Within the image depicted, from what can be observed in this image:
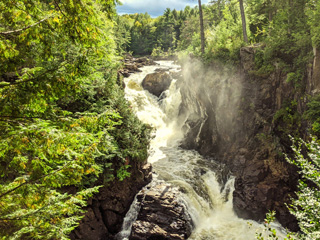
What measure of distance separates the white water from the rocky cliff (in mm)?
1082

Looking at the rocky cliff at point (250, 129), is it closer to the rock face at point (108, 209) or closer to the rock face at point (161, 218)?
the rock face at point (161, 218)

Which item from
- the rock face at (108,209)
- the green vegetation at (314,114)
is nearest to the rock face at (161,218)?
the rock face at (108,209)

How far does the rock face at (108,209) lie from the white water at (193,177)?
10.9 ft

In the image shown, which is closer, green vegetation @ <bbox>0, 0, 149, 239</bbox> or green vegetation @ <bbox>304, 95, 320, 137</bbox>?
green vegetation @ <bbox>0, 0, 149, 239</bbox>

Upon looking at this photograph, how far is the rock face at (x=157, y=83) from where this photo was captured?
30.3m

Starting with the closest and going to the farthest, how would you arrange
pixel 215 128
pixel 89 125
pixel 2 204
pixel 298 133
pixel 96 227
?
1. pixel 2 204
2. pixel 89 125
3. pixel 96 227
4. pixel 298 133
5. pixel 215 128

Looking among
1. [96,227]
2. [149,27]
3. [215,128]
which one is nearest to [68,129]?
[96,227]

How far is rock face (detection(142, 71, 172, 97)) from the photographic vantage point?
30.3 metres

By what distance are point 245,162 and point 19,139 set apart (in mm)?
15694

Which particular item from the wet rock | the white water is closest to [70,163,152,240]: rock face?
the white water

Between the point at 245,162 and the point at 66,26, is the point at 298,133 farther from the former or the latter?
the point at 66,26

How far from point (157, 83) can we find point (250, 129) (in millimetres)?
17449

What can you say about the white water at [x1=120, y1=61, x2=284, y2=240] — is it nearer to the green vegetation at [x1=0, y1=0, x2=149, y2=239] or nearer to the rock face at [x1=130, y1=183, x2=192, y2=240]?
the rock face at [x1=130, y1=183, x2=192, y2=240]

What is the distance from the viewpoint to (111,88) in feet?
42.5
